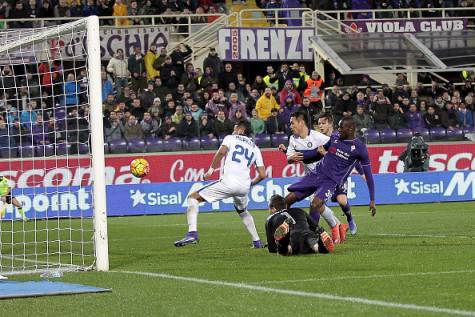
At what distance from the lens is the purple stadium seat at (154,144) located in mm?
29562

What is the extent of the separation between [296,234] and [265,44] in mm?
20649

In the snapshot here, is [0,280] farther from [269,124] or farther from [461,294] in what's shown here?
[269,124]

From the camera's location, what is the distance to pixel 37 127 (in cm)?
2341

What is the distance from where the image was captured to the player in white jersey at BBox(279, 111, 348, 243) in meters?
15.7

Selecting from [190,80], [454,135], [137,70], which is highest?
[137,70]

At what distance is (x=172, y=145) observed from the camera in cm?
2977

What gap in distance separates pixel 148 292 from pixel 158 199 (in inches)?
675

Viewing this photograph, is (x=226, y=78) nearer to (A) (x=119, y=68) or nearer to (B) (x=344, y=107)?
(A) (x=119, y=68)

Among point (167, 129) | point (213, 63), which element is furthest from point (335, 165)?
point (213, 63)

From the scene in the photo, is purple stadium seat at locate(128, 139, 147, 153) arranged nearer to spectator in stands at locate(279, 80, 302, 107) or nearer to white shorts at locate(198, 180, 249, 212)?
spectator in stands at locate(279, 80, 302, 107)

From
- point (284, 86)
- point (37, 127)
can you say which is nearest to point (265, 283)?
point (37, 127)

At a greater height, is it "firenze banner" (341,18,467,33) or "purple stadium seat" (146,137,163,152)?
"firenze banner" (341,18,467,33)

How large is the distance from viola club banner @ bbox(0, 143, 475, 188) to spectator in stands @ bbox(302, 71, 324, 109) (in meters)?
1.85

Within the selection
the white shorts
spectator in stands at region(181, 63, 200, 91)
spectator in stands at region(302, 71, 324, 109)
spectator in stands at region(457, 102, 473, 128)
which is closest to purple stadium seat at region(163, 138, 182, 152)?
spectator in stands at region(181, 63, 200, 91)
